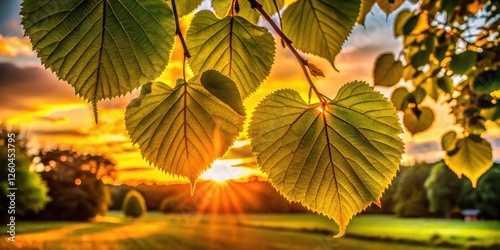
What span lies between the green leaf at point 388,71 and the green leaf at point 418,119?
0.06 meters

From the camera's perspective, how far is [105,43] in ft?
0.35

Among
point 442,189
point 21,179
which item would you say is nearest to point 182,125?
point 21,179

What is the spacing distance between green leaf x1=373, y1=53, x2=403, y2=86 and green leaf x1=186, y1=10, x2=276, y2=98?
0.43m

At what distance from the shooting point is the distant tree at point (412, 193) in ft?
39.1

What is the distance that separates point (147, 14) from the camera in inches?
4.2

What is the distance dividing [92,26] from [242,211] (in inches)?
514

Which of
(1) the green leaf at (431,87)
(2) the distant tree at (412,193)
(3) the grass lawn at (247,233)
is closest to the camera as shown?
(1) the green leaf at (431,87)

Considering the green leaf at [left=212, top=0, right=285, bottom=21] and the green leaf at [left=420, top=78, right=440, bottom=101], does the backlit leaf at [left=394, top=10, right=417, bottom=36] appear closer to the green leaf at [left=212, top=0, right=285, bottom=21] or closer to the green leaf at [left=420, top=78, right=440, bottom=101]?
the green leaf at [left=420, top=78, right=440, bottom=101]

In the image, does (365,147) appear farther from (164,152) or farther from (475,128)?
(475,128)

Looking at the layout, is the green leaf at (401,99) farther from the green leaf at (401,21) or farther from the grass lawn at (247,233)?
the grass lawn at (247,233)

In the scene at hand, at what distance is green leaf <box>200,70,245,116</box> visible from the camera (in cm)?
11

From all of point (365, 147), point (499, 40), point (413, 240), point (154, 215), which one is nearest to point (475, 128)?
point (499, 40)

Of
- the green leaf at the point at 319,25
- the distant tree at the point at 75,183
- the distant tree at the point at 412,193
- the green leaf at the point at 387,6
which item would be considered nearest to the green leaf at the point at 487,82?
the green leaf at the point at 387,6

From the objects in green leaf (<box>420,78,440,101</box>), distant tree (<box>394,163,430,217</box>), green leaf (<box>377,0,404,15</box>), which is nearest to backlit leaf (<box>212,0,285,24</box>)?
green leaf (<box>377,0,404,15</box>)
